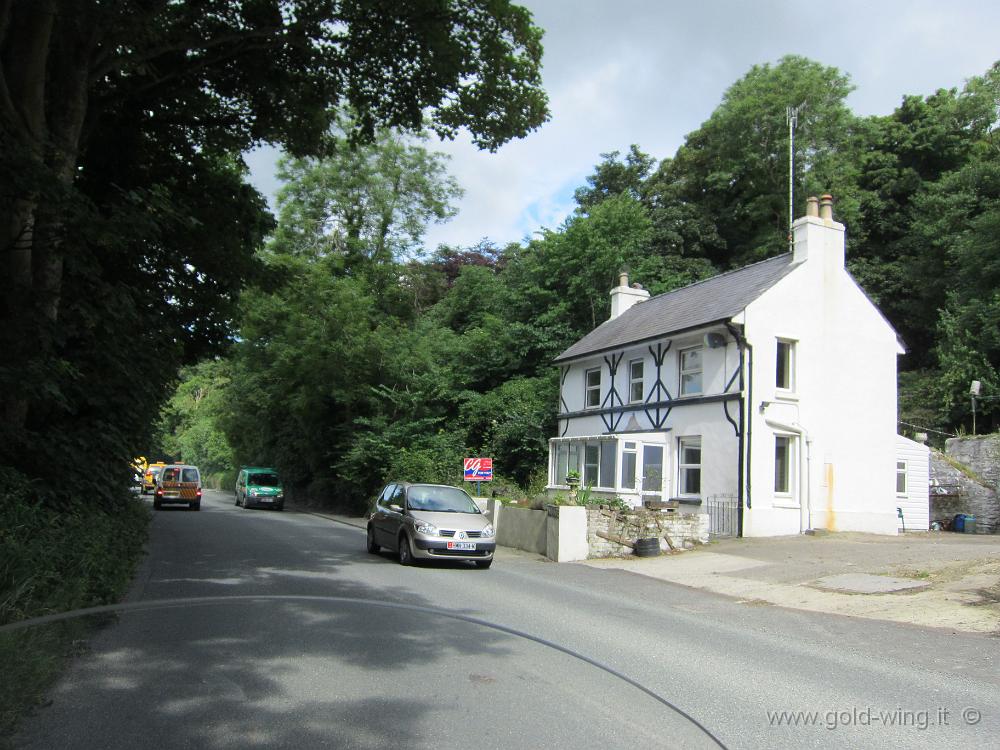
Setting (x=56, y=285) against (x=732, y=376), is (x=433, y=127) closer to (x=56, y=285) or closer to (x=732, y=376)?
(x=56, y=285)

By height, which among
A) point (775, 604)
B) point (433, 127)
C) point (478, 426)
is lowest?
point (775, 604)

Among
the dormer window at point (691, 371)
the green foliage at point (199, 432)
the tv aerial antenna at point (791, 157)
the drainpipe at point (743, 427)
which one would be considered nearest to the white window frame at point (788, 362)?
the drainpipe at point (743, 427)

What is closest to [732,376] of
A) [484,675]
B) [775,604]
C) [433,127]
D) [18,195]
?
[775,604]

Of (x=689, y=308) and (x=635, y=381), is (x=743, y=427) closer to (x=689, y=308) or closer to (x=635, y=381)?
(x=689, y=308)

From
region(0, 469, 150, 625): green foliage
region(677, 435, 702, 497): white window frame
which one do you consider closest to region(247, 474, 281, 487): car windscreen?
Result: region(677, 435, 702, 497): white window frame

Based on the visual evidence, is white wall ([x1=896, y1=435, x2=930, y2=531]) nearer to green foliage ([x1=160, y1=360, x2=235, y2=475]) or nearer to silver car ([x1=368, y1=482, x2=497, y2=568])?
silver car ([x1=368, y1=482, x2=497, y2=568])

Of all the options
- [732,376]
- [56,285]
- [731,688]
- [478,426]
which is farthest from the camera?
[478,426]

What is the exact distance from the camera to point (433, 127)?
41.1ft

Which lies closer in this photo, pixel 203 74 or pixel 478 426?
pixel 203 74

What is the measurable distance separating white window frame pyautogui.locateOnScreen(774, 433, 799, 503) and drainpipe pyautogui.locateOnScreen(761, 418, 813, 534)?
0.50 ft

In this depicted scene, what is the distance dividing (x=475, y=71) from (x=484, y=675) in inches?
340

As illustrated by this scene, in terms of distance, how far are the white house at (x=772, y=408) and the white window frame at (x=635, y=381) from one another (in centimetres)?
14

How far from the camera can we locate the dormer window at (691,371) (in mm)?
22062

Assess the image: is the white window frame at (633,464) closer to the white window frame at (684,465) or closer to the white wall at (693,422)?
the white wall at (693,422)
